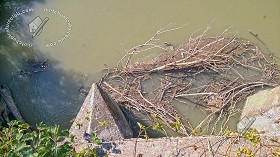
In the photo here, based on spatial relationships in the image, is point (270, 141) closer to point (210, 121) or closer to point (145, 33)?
point (210, 121)

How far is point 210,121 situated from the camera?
6.63m

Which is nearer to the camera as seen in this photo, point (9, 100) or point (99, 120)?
point (99, 120)

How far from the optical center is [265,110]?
593 centimetres

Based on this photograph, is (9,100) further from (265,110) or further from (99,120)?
(265,110)

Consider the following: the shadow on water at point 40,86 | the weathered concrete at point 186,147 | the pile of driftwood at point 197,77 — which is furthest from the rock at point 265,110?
the shadow on water at point 40,86

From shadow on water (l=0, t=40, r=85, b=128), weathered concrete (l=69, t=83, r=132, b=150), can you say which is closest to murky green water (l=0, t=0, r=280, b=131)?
shadow on water (l=0, t=40, r=85, b=128)

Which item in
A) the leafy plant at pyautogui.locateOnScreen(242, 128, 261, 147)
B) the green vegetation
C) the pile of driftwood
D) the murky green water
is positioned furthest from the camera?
the murky green water

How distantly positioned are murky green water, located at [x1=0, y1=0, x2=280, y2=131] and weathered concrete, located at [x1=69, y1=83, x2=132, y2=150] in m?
1.40

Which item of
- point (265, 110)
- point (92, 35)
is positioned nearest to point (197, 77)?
point (265, 110)

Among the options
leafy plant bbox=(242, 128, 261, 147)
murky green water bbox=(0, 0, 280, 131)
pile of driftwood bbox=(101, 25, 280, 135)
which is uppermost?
murky green water bbox=(0, 0, 280, 131)

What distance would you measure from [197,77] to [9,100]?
303cm

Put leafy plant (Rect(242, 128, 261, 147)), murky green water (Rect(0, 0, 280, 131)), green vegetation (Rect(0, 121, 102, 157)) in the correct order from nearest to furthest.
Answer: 1. green vegetation (Rect(0, 121, 102, 157))
2. leafy plant (Rect(242, 128, 261, 147))
3. murky green water (Rect(0, 0, 280, 131))

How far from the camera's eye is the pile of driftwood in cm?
669

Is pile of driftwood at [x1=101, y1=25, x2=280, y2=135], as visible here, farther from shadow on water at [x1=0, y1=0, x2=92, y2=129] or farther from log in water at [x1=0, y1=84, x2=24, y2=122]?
log in water at [x1=0, y1=84, x2=24, y2=122]
